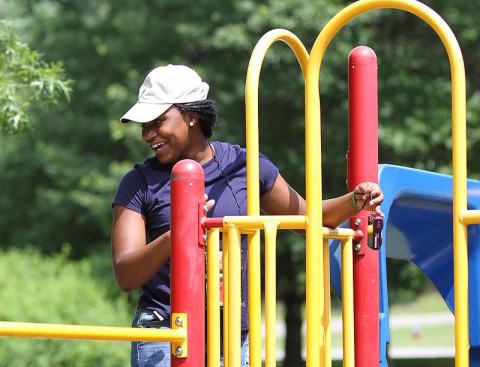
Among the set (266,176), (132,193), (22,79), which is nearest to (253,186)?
(266,176)

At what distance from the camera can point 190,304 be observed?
2775 mm

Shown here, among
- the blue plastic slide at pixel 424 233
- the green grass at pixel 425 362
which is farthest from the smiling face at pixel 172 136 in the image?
the green grass at pixel 425 362

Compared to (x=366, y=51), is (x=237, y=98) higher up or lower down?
higher up

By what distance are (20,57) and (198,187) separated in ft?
9.69

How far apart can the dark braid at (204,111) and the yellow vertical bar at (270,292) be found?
0.52 meters

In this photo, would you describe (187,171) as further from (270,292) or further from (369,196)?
(369,196)

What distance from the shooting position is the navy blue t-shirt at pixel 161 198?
3.09m

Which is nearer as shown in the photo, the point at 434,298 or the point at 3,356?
the point at 3,356

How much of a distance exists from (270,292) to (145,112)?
0.67m

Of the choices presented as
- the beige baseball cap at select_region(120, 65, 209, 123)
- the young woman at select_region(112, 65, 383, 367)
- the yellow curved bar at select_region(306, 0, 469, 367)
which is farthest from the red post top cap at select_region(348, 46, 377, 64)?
the beige baseball cap at select_region(120, 65, 209, 123)

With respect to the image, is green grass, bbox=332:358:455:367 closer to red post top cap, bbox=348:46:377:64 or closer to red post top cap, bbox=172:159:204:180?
red post top cap, bbox=348:46:377:64

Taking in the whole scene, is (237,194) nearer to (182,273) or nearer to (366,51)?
(182,273)

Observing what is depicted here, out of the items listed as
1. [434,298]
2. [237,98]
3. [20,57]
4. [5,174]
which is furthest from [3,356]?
[434,298]

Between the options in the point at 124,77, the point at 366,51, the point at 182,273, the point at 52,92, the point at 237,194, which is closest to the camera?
the point at 182,273
